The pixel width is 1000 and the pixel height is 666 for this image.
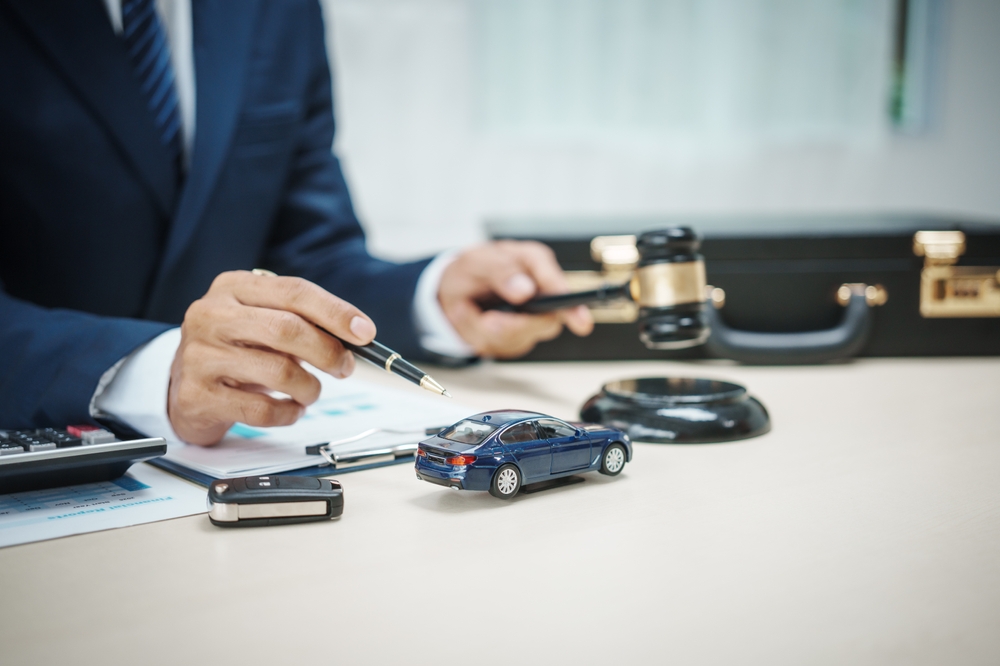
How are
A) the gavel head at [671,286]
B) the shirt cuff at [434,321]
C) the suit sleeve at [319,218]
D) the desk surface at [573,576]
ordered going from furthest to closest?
the suit sleeve at [319,218] → the shirt cuff at [434,321] → the gavel head at [671,286] → the desk surface at [573,576]

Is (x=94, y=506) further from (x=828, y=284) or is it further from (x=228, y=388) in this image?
(x=828, y=284)

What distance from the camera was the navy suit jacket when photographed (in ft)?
3.59

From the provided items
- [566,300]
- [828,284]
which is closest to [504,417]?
[566,300]

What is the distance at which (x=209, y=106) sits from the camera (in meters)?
1.25

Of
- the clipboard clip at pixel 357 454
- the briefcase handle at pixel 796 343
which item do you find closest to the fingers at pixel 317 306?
the clipboard clip at pixel 357 454

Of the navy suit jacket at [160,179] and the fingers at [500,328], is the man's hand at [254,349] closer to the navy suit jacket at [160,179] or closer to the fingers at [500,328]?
the navy suit jacket at [160,179]

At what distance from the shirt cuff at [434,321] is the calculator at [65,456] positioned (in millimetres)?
683

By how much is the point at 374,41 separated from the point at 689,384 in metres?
1.78

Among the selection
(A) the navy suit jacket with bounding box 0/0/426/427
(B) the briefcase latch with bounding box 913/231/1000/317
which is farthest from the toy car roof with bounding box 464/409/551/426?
(B) the briefcase latch with bounding box 913/231/1000/317

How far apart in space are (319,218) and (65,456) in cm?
99

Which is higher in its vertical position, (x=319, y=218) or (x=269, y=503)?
(x=319, y=218)

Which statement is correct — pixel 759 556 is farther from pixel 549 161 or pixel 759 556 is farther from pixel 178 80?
pixel 549 161

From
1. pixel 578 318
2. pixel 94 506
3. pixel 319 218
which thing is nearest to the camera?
pixel 94 506

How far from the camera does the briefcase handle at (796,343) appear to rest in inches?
50.6
